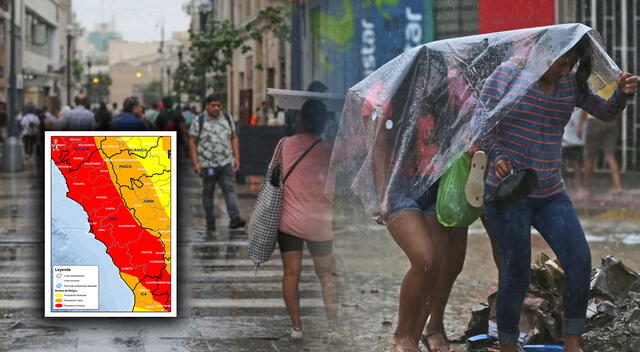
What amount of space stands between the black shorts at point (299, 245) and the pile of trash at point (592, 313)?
3.48 ft

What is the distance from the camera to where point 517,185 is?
236 inches

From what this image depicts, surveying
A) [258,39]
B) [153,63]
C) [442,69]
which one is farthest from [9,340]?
[153,63]

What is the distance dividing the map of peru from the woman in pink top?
1.75m

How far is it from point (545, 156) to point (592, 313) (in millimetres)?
1148

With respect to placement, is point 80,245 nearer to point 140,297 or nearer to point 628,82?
point 140,297

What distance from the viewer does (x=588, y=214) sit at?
1642cm

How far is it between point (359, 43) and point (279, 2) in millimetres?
11332

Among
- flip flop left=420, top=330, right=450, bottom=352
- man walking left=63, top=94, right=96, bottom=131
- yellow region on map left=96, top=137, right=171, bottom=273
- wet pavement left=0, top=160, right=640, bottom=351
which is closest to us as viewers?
yellow region on map left=96, top=137, right=171, bottom=273

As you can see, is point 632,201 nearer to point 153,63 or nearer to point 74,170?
point 74,170

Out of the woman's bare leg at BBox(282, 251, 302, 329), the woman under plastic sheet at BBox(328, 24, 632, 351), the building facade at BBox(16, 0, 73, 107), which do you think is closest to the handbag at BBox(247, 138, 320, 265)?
the woman's bare leg at BBox(282, 251, 302, 329)

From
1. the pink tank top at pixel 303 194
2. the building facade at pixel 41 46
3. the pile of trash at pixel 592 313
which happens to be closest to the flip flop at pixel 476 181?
the pile of trash at pixel 592 313

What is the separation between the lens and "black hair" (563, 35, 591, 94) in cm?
607

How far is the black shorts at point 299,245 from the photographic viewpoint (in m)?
7.71

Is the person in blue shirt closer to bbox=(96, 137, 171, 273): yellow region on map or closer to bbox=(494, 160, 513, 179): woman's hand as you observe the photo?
bbox=(96, 137, 171, 273): yellow region on map
